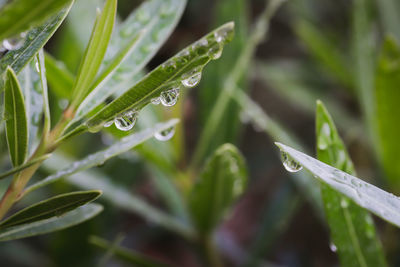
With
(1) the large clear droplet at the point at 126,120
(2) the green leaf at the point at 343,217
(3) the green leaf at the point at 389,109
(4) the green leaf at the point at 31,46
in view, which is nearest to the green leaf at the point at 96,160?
(1) the large clear droplet at the point at 126,120

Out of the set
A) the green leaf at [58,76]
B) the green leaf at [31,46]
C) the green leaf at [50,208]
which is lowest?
the green leaf at [50,208]

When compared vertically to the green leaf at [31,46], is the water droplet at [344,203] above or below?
below

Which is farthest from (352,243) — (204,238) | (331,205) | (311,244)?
(311,244)

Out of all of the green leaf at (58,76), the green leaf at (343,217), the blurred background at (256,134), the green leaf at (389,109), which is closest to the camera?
the green leaf at (343,217)

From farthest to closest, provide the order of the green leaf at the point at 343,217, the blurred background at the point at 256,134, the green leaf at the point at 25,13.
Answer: the blurred background at the point at 256,134, the green leaf at the point at 343,217, the green leaf at the point at 25,13

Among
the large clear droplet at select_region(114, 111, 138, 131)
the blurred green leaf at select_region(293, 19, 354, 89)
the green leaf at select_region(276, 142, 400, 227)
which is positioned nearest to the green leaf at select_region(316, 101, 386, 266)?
the green leaf at select_region(276, 142, 400, 227)

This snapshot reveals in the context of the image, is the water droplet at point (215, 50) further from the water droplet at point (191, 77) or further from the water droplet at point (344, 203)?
the water droplet at point (344, 203)
